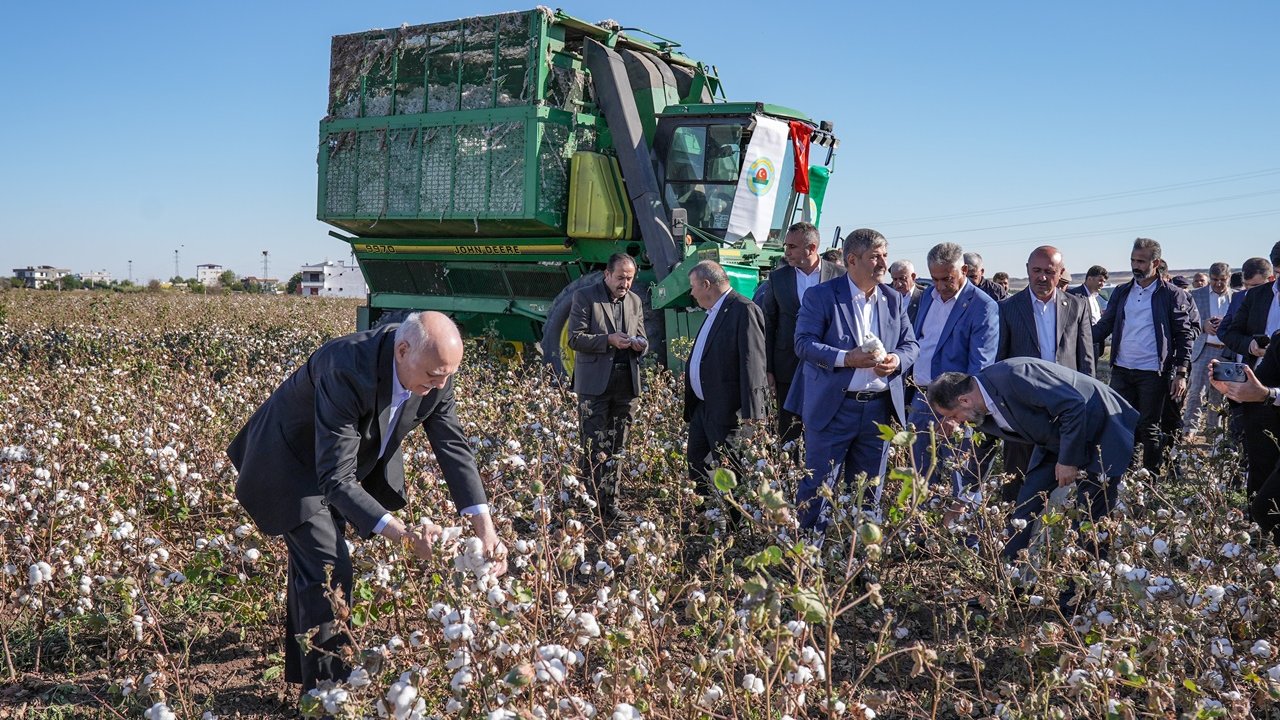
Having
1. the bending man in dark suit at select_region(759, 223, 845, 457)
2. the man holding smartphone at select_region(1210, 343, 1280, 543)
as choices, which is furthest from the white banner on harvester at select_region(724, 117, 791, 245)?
the man holding smartphone at select_region(1210, 343, 1280, 543)

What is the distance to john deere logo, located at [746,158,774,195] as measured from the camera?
11195 mm

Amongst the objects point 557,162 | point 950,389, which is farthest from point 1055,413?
point 557,162

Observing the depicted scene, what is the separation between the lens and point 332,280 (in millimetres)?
93938

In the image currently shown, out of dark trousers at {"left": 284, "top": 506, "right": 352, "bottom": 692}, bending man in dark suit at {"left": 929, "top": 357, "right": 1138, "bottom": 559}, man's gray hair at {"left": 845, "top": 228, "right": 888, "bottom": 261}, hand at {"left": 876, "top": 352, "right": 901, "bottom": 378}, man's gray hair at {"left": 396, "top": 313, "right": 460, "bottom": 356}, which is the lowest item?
dark trousers at {"left": 284, "top": 506, "right": 352, "bottom": 692}

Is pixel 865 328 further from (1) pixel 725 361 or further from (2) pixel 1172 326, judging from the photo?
(2) pixel 1172 326

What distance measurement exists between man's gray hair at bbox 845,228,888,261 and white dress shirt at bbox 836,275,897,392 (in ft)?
0.66

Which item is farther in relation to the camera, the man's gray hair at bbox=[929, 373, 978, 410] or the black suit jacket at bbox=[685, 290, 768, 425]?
the black suit jacket at bbox=[685, 290, 768, 425]

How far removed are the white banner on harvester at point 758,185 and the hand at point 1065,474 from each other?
279 inches

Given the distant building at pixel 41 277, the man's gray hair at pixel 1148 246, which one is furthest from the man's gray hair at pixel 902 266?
the distant building at pixel 41 277

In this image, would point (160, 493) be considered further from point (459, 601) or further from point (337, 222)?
point (337, 222)

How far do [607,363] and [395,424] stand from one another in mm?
2818

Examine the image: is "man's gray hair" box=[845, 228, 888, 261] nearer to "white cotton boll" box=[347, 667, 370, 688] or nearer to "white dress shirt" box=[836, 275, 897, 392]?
"white dress shirt" box=[836, 275, 897, 392]

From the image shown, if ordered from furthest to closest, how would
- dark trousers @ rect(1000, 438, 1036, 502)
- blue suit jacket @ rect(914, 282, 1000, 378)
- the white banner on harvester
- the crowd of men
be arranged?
the white banner on harvester, blue suit jacket @ rect(914, 282, 1000, 378), dark trousers @ rect(1000, 438, 1036, 502), the crowd of men

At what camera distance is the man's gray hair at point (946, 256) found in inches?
229
